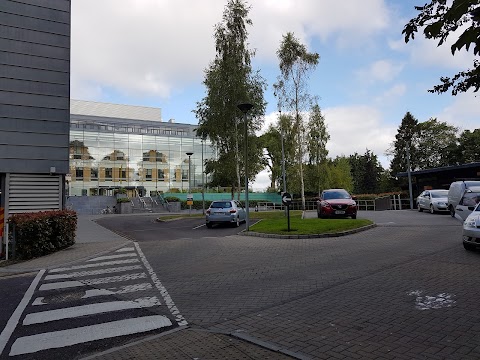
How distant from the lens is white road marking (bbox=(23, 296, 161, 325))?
19.0 ft

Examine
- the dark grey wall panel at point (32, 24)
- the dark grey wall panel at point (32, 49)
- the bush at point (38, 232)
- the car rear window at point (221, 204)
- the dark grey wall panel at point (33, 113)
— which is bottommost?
the bush at point (38, 232)

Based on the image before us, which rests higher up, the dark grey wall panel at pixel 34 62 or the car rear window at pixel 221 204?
the dark grey wall panel at pixel 34 62

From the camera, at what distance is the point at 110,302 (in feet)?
21.5

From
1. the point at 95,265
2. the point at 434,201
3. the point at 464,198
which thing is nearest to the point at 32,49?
the point at 95,265

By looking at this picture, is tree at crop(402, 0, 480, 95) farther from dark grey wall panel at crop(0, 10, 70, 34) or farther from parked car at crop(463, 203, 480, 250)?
dark grey wall panel at crop(0, 10, 70, 34)

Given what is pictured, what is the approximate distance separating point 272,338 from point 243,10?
103ft

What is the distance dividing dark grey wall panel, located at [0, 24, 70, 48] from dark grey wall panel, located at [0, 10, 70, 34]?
0.17 meters

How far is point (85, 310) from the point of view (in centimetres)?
611

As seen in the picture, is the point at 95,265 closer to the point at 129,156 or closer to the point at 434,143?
the point at 129,156

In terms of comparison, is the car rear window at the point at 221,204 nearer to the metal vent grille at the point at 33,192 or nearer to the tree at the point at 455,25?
the metal vent grille at the point at 33,192

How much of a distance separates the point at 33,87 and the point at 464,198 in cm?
1872

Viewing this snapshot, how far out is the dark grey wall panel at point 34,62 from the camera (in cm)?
1536

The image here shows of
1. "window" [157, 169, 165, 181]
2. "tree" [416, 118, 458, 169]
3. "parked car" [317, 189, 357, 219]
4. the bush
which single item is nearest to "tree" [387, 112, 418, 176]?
"tree" [416, 118, 458, 169]

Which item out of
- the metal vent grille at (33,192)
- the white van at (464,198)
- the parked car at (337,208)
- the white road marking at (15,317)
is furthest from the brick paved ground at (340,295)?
the parked car at (337,208)
